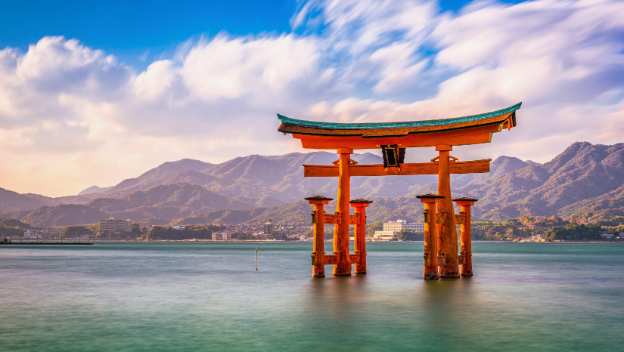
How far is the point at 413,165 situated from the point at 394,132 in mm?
2639

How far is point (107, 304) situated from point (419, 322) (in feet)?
46.7

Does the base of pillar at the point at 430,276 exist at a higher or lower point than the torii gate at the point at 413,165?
lower

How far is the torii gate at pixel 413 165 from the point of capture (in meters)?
29.2

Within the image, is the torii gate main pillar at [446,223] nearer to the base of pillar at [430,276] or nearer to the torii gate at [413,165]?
the torii gate at [413,165]

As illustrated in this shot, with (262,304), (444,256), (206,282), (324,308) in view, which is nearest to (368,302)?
(324,308)

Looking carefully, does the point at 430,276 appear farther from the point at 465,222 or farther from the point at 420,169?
the point at 420,169

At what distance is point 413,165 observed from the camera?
31.3m

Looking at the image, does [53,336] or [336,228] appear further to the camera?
[336,228]

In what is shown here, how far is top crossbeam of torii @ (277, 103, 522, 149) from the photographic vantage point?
1121 inches

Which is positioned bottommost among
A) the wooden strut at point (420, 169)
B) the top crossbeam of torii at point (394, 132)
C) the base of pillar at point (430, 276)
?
the base of pillar at point (430, 276)

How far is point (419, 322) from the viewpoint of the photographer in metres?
20.0

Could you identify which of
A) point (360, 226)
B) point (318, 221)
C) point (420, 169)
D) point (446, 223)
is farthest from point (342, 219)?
point (446, 223)

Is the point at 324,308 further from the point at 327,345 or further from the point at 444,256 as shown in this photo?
the point at 444,256

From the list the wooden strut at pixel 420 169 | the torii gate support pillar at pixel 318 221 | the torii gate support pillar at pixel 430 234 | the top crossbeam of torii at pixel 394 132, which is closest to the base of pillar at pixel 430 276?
the torii gate support pillar at pixel 430 234
